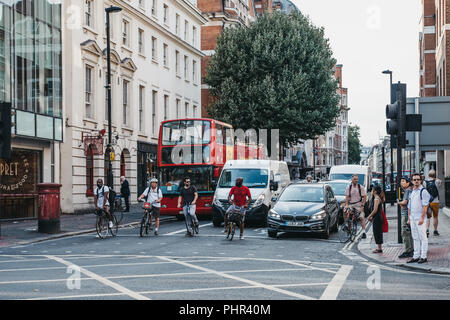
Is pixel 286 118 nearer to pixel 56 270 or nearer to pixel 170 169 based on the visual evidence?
pixel 170 169

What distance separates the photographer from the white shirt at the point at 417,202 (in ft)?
42.6

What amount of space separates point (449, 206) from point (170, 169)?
1278 centimetres

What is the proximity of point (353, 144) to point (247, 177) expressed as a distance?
131940 millimetres

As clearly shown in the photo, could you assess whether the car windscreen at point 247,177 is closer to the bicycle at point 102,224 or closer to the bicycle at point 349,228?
the bicycle at point 102,224

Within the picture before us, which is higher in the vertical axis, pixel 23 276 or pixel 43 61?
pixel 43 61

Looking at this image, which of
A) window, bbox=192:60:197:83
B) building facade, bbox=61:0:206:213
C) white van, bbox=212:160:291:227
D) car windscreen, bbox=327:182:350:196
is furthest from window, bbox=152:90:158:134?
car windscreen, bbox=327:182:350:196

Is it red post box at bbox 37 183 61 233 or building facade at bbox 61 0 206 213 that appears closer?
red post box at bbox 37 183 61 233

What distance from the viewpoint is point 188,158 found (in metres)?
27.4

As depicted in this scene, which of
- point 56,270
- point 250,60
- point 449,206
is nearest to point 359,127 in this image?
point 250,60

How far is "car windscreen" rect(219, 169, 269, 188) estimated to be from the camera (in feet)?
81.8

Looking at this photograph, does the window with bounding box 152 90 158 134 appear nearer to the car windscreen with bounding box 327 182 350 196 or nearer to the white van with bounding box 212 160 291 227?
the white van with bounding box 212 160 291 227

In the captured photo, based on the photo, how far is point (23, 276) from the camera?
1095 centimetres

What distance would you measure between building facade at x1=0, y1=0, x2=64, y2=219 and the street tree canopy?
660 inches

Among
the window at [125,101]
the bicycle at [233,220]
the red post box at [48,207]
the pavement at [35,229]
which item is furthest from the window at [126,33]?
the bicycle at [233,220]
